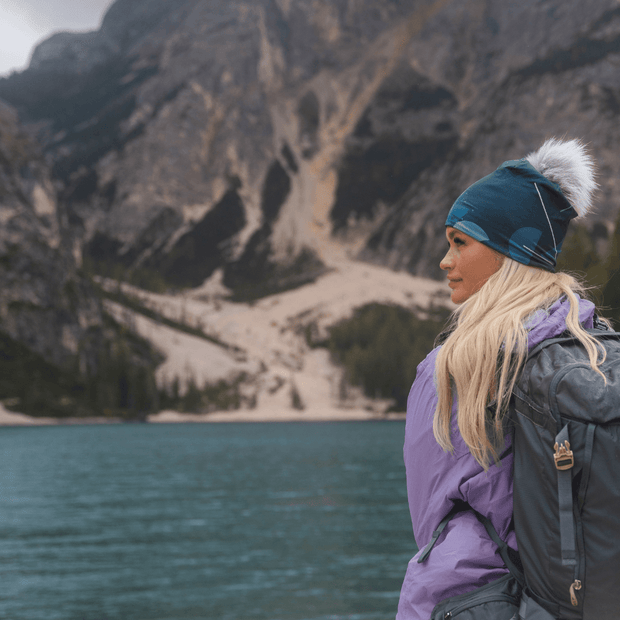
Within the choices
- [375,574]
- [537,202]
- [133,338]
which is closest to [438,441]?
[537,202]

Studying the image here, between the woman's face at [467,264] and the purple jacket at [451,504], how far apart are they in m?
0.34

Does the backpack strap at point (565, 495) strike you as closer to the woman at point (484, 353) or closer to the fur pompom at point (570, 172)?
the woman at point (484, 353)

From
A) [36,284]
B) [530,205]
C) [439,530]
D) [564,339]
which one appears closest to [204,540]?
[439,530]

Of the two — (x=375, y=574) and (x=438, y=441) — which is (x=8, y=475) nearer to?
(x=375, y=574)

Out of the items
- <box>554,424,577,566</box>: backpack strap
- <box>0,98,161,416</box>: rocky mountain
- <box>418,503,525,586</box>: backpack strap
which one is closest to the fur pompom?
<box>554,424,577,566</box>: backpack strap

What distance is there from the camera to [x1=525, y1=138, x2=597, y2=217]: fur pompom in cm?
285

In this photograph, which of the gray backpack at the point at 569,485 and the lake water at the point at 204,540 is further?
the lake water at the point at 204,540

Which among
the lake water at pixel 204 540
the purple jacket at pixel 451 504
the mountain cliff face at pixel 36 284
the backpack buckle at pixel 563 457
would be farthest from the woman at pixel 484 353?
the mountain cliff face at pixel 36 284

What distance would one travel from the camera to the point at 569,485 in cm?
A: 217

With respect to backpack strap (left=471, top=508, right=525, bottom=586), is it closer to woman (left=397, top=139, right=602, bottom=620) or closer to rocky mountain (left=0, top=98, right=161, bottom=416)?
woman (left=397, top=139, right=602, bottom=620)

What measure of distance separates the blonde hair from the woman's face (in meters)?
0.18

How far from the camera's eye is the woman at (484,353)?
2436mm

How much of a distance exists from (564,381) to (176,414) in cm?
16921

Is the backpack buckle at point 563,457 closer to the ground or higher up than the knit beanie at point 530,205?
closer to the ground
